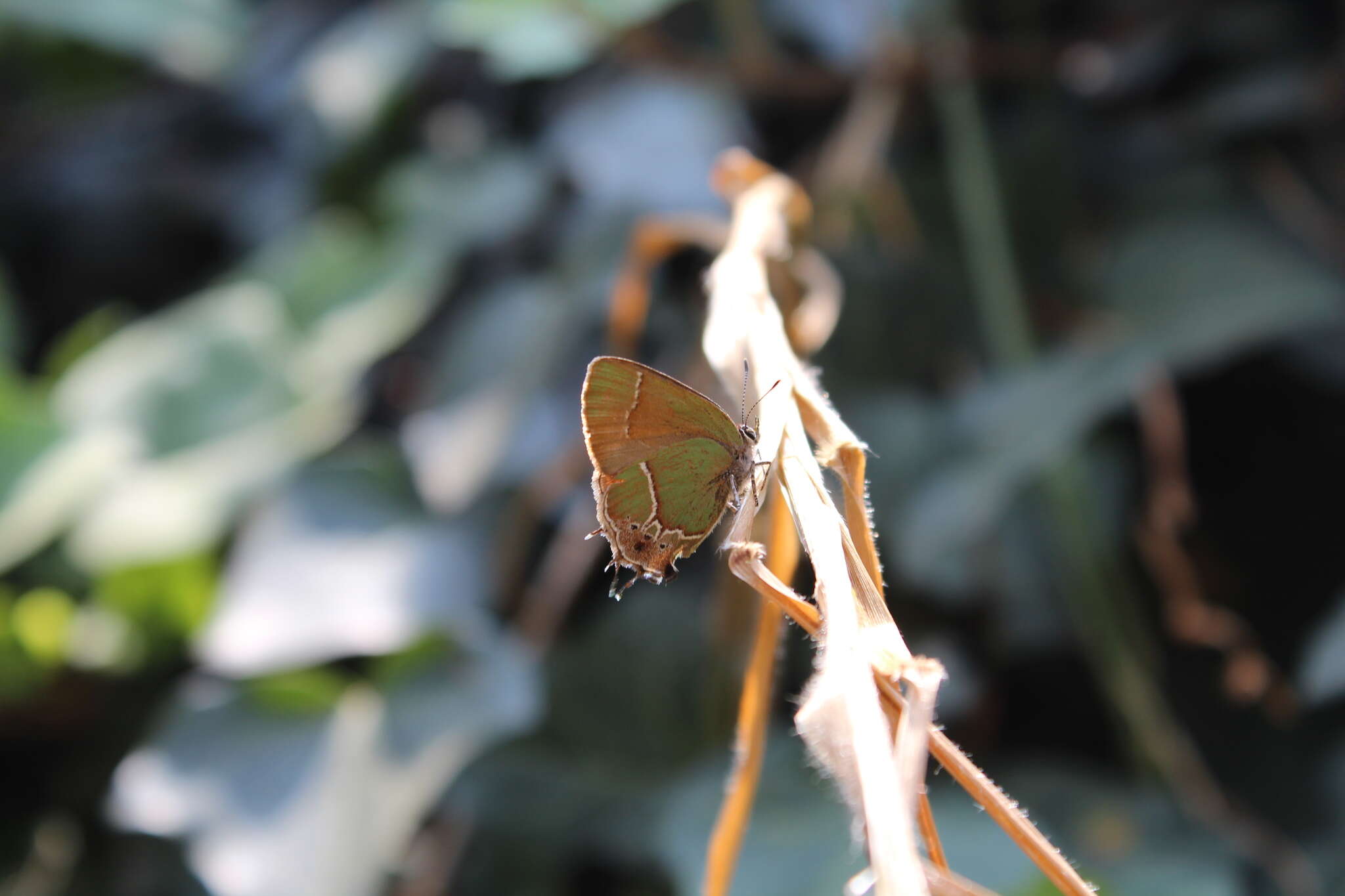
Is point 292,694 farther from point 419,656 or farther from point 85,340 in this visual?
point 85,340

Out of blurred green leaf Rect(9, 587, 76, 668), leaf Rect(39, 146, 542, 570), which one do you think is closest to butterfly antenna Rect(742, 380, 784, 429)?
leaf Rect(39, 146, 542, 570)

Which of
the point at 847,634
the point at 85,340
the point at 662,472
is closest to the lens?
the point at 847,634

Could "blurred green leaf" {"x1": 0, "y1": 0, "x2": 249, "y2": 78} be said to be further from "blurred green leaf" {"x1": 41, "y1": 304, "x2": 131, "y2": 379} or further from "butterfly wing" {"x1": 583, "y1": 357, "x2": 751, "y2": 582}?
"butterfly wing" {"x1": 583, "y1": 357, "x2": 751, "y2": 582}

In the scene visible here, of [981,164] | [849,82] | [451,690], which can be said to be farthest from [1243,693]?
[849,82]

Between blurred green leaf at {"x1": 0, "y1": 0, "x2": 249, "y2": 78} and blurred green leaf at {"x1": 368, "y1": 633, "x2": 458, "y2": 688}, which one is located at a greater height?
blurred green leaf at {"x1": 0, "y1": 0, "x2": 249, "y2": 78}

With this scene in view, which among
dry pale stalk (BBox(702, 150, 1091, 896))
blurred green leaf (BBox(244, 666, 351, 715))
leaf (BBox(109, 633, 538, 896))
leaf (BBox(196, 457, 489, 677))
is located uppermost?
leaf (BBox(196, 457, 489, 677))

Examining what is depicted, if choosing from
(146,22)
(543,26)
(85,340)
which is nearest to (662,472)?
(543,26)
